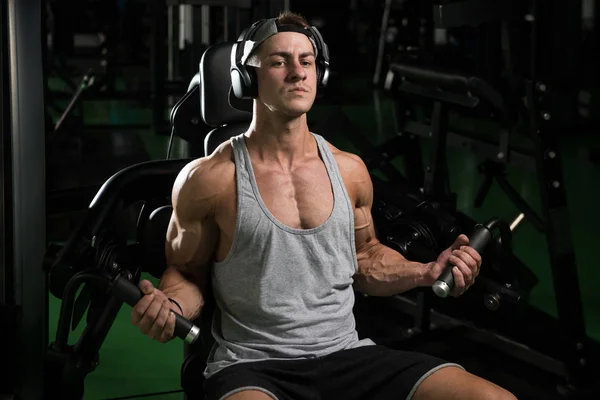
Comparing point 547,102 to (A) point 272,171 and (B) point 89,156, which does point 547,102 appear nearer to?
(A) point 272,171

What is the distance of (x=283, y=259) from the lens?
166cm

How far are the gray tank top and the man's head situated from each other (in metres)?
0.13

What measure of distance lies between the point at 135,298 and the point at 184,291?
0.24 metres

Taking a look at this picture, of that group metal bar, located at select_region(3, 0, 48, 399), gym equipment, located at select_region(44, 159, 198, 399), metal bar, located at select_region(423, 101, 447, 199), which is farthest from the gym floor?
gym equipment, located at select_region(44, 159, 198, 399)

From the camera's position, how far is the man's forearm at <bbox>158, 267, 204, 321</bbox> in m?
1.70

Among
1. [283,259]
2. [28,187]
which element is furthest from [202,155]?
[283,259]

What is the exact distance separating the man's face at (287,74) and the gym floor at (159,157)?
4.43 feet

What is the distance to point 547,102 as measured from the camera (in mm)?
2879

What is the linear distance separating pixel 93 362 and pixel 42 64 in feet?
2.73

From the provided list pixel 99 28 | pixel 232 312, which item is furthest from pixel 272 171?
pixel 99 28

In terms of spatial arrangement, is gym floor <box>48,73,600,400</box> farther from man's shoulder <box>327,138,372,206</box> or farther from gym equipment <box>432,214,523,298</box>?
gym equipment <box>432,214,523,298</box>

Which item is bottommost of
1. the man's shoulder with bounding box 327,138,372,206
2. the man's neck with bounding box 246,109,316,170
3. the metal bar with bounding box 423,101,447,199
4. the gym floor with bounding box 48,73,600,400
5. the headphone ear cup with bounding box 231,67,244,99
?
the gym floor with bounding box 48,73,600,400

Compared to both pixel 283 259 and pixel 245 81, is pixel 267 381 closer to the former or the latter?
pixel 283 259

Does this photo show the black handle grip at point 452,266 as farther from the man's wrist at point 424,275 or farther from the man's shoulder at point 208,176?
Result: the man's shoulder at point 208,176
